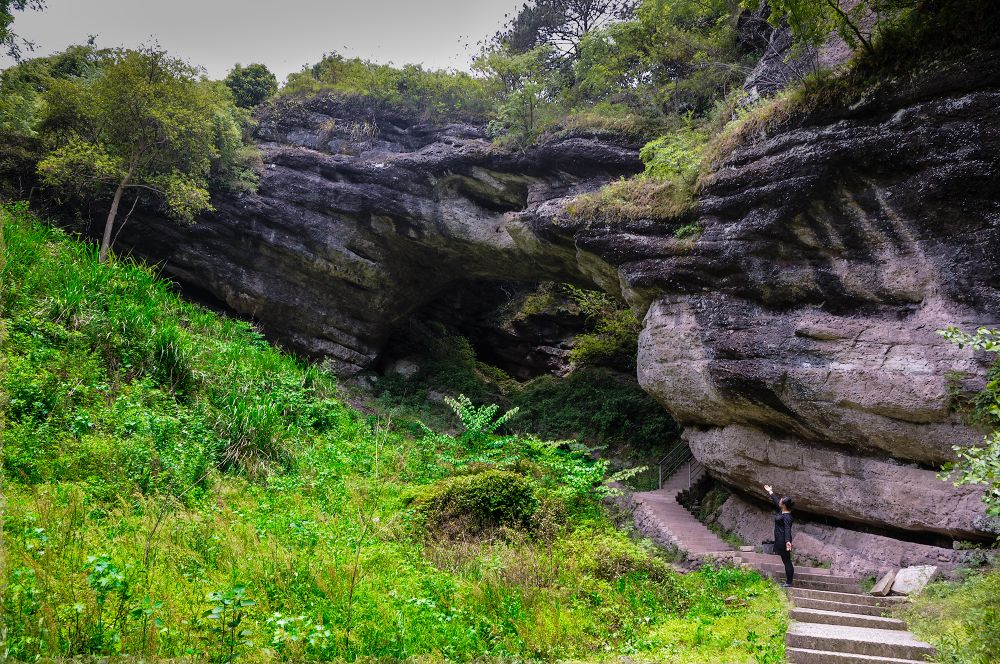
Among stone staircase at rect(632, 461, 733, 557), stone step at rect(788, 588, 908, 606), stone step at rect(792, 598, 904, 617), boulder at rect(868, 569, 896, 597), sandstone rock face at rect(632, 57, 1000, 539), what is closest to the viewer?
stone step at rect(792, 598, 904, 617)

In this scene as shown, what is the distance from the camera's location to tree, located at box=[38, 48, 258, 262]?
1420cm

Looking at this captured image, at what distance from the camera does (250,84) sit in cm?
2120

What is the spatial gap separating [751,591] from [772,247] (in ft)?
18.4

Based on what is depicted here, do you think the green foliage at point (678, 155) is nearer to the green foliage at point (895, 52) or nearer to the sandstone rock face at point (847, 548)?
the green foliage at point (895, 52)

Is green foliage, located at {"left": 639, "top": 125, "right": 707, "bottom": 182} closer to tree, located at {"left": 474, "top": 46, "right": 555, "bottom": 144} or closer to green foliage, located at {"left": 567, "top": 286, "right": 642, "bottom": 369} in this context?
tree, located at {"left": 474, "top": 46, "right": 555, "bottom": 144}

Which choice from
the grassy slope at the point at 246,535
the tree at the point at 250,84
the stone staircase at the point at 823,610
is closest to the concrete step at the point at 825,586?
the stone staircase at the point at 823,610

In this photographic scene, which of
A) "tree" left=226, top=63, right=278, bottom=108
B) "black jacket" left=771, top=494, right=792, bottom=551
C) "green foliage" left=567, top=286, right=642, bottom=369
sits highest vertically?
"tree" left=226, top=63, right=278, bottom=108

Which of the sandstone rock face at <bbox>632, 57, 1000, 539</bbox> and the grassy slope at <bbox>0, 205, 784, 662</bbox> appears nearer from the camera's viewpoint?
the grassy slope at <bbox>0, 205, 784, 662</bbox>

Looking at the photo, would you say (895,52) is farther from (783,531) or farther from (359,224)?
(359,224)

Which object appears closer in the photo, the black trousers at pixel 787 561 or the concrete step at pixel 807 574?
the black trousers at pixel 787 561

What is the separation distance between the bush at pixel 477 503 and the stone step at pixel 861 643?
3.65m

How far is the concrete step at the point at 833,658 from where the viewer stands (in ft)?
15.2

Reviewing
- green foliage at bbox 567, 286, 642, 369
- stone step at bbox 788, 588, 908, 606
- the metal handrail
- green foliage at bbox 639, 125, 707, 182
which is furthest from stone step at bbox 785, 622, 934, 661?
green foliage at bbox 567, 286, 642, 369

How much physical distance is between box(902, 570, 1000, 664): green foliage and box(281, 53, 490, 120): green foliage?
726 inches
